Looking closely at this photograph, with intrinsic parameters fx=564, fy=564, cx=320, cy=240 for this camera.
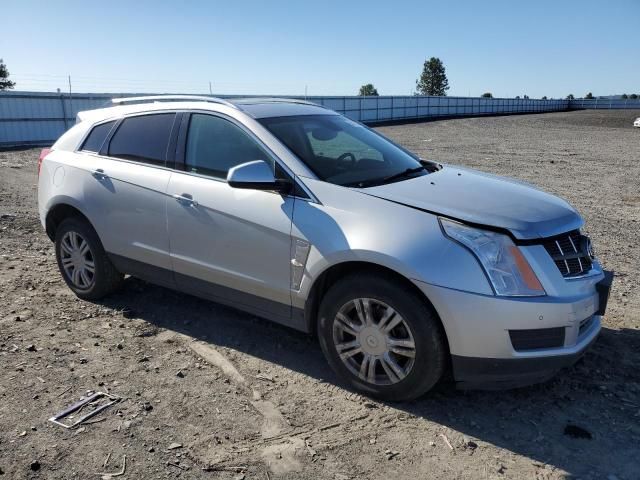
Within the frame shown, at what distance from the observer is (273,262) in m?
3.66

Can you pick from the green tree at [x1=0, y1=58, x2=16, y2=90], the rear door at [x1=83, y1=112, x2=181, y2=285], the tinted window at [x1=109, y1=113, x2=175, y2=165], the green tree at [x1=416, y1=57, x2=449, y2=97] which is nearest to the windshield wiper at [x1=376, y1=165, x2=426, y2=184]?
the rear door at [x1=83, y1=112, x2=181, y2=285]

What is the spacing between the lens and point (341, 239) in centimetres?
333

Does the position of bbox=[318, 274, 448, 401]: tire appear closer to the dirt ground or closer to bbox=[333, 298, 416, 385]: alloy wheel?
bbox=[333, 298, 416, 385]: alloy wheel

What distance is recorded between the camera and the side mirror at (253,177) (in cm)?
354

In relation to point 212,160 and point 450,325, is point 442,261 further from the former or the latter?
point 212,160

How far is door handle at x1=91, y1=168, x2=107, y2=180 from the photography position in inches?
183

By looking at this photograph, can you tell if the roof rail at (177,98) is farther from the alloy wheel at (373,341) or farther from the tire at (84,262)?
the alloy wheel at (373,341)

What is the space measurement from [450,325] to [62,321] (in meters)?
3.27

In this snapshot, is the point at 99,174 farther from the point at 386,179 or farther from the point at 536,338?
the point at 536,338

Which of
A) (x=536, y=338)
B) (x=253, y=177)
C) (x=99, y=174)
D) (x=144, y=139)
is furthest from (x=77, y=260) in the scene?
(x=536, y=338)

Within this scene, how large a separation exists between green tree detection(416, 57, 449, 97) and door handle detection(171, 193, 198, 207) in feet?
349

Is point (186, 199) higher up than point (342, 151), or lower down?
lower down

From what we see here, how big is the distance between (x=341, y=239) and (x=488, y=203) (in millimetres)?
931

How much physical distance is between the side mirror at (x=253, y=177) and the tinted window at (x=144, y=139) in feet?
3.49
